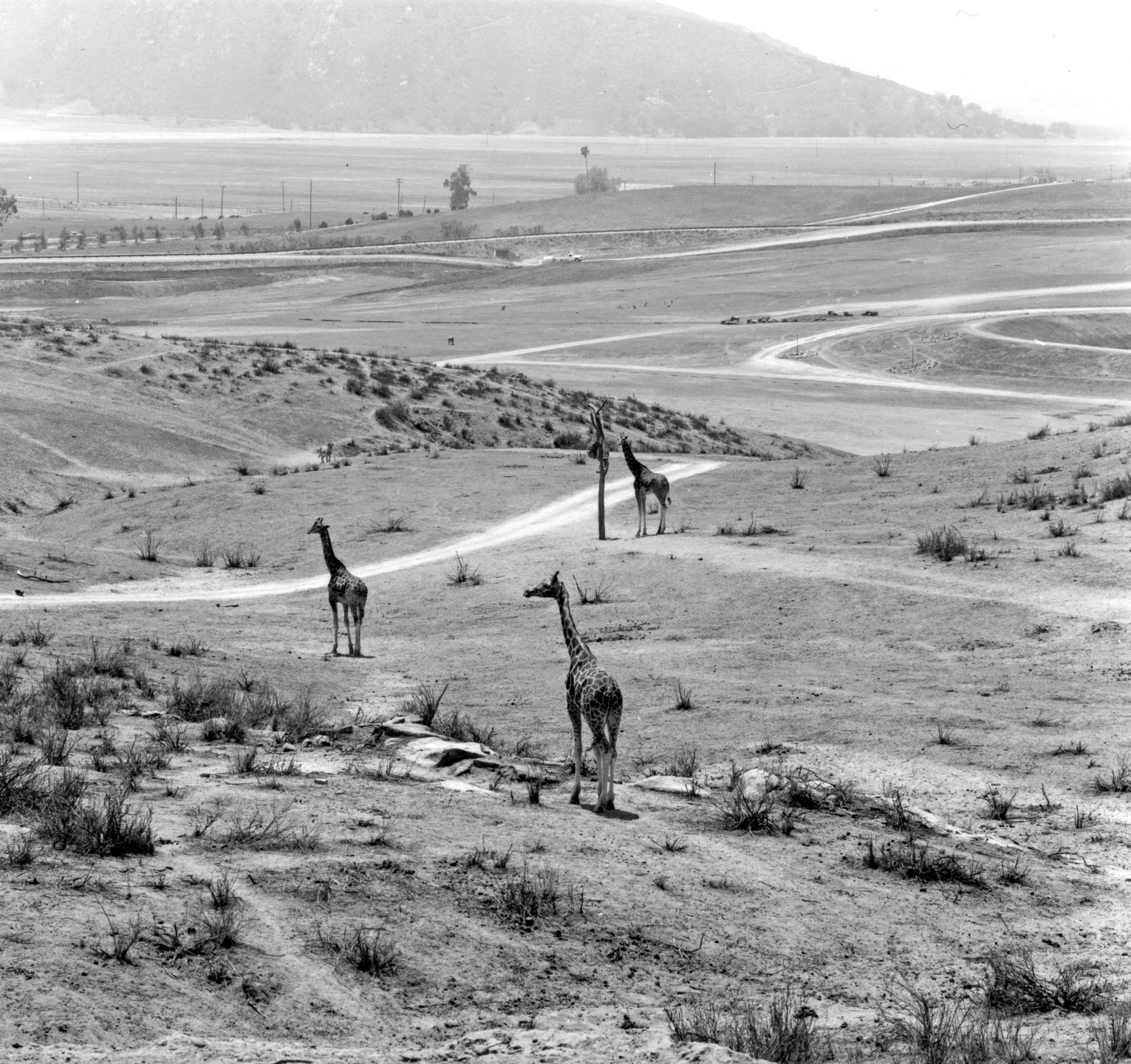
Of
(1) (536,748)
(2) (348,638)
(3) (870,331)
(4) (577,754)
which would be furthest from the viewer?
(3) (870,331)

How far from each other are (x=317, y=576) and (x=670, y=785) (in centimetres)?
1559

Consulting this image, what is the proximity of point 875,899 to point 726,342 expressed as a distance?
258 feet

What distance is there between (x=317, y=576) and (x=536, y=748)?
13099 millimetres

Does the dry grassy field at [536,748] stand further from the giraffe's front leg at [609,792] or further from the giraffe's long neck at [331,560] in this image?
the giraffe's long neck at [331,560]

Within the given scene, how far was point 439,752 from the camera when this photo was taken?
14562 mm

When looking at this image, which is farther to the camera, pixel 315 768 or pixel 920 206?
pixel 920 206

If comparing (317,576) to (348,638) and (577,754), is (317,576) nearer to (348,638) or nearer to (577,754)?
(348,638)

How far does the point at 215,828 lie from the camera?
11445mm

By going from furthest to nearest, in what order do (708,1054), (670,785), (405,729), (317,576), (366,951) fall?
(317,576) → (405,729) → (670,785) → (366,951) → (708,1054)

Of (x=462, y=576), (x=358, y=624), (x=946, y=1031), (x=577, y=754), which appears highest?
(x=577, y=754)

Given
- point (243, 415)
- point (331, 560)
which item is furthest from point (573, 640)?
point (243, 415)

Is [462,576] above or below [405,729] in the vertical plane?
below

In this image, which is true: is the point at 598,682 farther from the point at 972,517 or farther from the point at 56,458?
the point at 56,458

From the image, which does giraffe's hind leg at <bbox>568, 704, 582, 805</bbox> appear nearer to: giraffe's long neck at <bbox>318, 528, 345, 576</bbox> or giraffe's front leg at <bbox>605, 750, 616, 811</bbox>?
giraffe's front leg at <bbox>605, 750, 616, 811</bbox>
